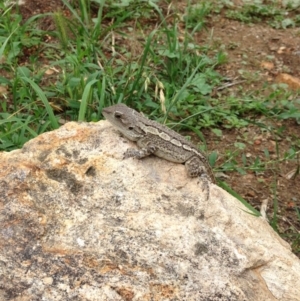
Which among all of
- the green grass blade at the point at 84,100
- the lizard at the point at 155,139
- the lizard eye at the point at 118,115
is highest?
the lizard eye at the point at 118,115

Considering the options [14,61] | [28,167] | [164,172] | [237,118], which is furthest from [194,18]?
[28,167]

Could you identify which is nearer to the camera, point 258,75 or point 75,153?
point 75,153

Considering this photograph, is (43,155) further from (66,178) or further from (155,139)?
(155,139)

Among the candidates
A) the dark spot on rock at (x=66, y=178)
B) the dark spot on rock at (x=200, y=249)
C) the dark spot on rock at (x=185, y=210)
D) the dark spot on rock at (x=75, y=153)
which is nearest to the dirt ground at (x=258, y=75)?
the dark spot on rock at (x=185, y=210)

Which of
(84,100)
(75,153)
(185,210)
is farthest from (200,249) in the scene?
(84,100)

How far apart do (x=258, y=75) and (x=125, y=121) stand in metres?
3.41

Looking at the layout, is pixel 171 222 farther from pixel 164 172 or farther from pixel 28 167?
pixel 28 167

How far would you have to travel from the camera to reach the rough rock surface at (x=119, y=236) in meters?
2.78

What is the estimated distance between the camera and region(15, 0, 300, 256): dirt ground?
568 centimetres

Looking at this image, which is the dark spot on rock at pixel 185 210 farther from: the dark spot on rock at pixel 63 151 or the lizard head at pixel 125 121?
the lizard head at pixel 125 121

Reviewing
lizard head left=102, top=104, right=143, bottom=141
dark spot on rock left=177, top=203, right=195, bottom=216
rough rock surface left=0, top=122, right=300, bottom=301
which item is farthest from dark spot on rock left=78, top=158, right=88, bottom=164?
dark spot on rock left=177, top=203, right=195, bottom=216

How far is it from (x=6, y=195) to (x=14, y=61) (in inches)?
137

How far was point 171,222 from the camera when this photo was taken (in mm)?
3213

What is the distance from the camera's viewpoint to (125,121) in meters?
4.29
